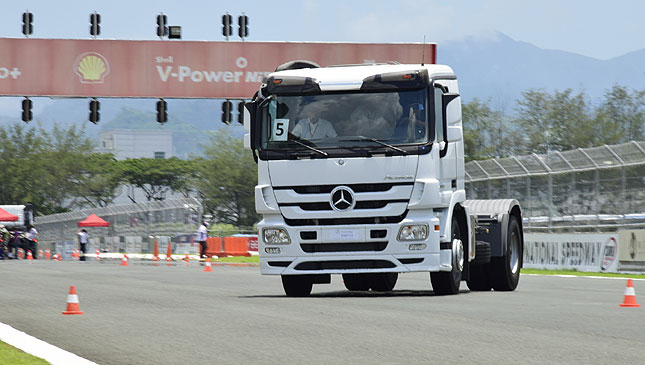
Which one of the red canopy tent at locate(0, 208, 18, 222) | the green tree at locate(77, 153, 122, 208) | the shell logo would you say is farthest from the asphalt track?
the green tree at locate(77, 153, 122, 208)

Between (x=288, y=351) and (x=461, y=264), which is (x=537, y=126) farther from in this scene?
(x=288, y=351)

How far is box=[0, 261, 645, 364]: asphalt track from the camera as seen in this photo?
8867 millimetres

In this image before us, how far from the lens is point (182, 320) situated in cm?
1215

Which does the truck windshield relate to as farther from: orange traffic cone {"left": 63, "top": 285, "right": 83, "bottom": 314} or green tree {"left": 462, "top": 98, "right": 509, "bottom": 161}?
green tree {"left": 462, "top": 98, "right": 509, "bottom": 161}

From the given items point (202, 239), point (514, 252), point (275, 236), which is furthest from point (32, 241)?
point (275, 236)

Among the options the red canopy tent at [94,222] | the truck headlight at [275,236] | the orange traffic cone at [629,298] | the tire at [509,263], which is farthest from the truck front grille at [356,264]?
the red canopy tent at [94,222]

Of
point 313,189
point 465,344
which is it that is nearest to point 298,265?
point 313,189

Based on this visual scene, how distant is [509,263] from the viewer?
18.7 m

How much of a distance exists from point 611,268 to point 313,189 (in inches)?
594

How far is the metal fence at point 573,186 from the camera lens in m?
29.7

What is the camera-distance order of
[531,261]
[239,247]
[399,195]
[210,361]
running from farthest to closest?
[239,247]
[531,261]
[399,195]
[210,361]

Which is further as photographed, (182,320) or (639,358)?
(182,320)

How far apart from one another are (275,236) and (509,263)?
15.6ft

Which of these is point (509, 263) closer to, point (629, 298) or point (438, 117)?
point (629, 298)
